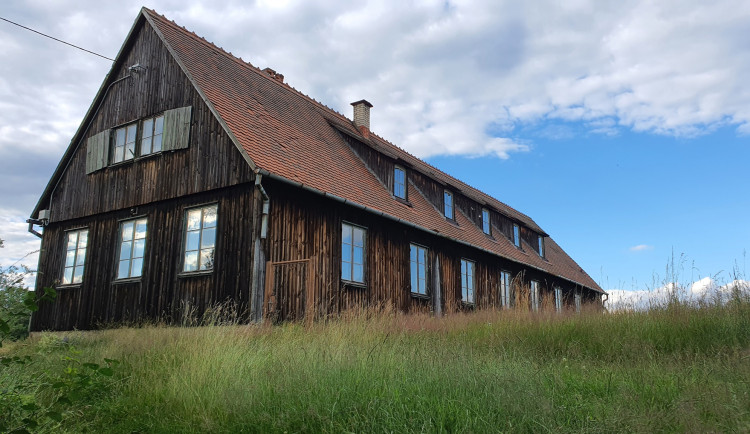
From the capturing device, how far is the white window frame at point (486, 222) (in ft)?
81.0

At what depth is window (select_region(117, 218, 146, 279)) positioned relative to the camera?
14.9 metres

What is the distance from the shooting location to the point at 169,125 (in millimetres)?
14859

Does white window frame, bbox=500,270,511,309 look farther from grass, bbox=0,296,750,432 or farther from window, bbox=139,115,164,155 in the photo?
window, bbox=139,115,164,155

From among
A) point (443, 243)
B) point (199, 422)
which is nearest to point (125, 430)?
point (199, 422)

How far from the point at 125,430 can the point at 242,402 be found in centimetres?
Answer: 152

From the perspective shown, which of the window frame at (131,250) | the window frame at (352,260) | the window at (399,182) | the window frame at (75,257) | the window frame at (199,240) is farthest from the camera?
the window at (399,182)

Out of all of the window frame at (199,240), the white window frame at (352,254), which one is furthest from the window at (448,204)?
the window frame at (199,240)

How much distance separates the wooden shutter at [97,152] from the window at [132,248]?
2.11 m

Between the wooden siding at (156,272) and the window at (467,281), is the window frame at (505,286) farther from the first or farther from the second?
the wooden siding at (156,272)

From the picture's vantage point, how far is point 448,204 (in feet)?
72.4

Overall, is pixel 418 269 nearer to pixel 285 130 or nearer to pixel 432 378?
pixel 285 130

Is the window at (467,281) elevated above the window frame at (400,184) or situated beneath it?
situated beneath

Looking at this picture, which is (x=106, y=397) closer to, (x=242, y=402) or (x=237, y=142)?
(x=242, y=402)

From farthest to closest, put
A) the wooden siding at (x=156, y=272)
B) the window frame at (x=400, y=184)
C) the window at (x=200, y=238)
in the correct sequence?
the window frame at (x=400, y=184) < the window at (x=200, y=238) < the wooden siding at (x=156, y=272)
